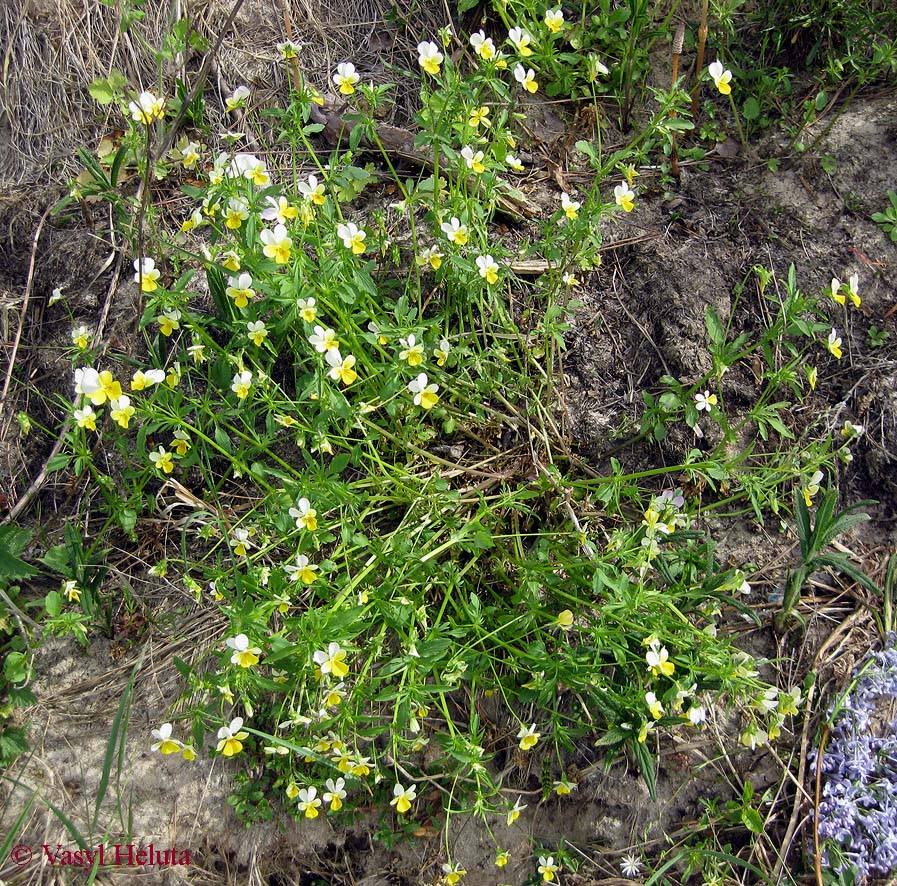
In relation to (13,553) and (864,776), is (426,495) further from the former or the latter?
(864,776)

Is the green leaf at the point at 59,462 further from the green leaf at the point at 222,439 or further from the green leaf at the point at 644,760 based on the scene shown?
the green leaf at the point at 644,760

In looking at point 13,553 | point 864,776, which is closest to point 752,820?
point 864,776

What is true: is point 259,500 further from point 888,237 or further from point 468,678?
point 888,237

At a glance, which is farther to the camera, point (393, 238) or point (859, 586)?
point (393, 238)

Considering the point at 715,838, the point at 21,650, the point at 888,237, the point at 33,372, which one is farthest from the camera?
the point at 33,372

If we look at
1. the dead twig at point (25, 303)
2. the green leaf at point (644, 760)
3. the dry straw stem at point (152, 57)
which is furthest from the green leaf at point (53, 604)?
the green leaf at point (644, 760)

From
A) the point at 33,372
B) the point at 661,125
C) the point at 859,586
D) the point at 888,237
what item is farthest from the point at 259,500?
the point at 888,237
